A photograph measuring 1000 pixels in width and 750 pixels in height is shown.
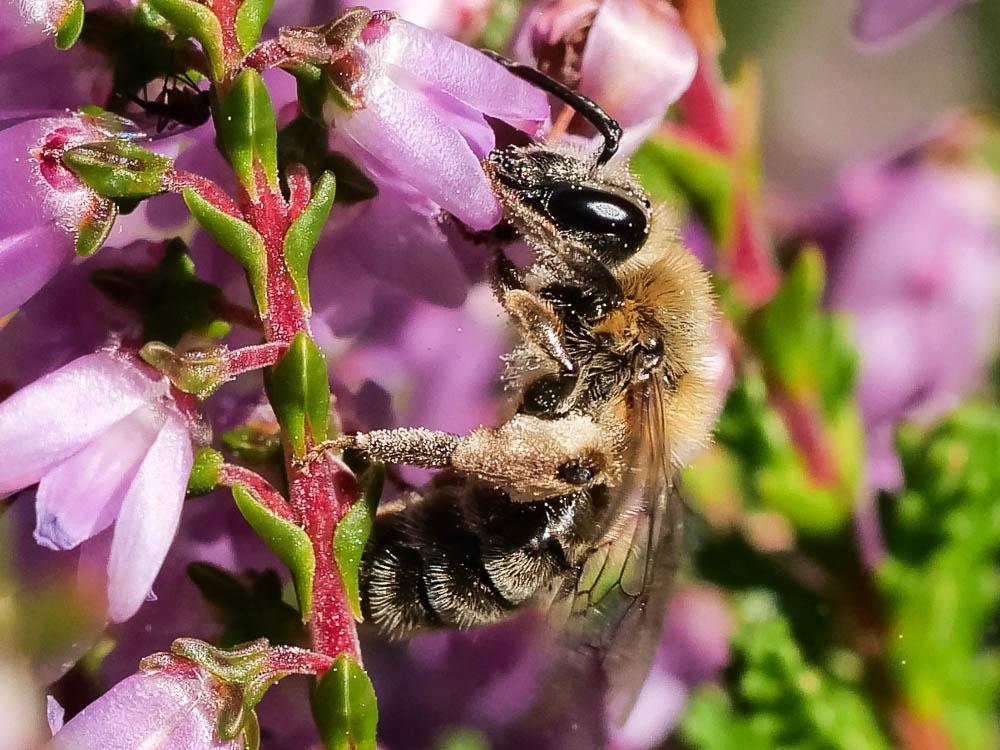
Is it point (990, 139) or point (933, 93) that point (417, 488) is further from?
point (933, 93)

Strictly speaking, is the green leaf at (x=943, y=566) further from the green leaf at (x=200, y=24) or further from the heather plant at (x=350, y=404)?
the green leaf at (x=200, y=24)

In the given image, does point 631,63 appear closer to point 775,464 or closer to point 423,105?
point 423,105

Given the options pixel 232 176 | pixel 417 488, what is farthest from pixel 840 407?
pixel 232 176

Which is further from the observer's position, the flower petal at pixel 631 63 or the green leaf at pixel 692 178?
the green leaf at pixel 692 178

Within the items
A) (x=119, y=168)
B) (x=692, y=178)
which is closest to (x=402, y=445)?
(x=119, y=168)

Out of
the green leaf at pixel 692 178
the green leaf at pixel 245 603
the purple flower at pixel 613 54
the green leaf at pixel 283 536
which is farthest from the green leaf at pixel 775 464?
the green leaf at pixel 283 536

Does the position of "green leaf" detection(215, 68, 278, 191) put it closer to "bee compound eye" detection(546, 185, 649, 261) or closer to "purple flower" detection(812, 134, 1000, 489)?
"bee compound eye" detection(546, 185, 649, 261)

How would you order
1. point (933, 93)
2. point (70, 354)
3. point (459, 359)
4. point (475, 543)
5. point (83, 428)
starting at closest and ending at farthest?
point (83, 428) → point (70, 354) → point (475, 543) → point (459, 359) → point (933, 93)
